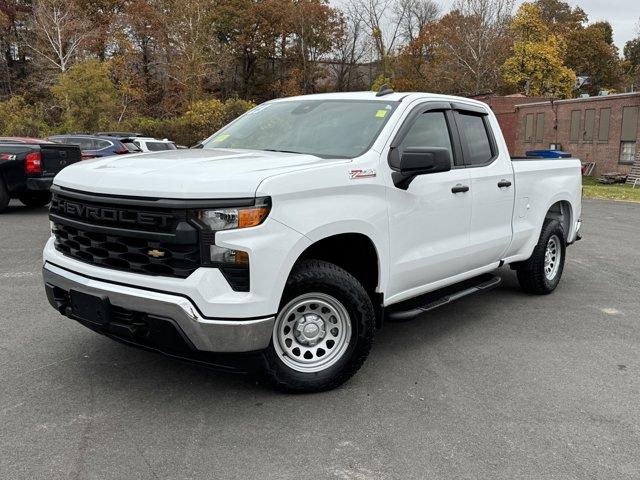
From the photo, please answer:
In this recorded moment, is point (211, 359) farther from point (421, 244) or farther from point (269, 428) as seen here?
point (421, 244)

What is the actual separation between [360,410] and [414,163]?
5.49 ft

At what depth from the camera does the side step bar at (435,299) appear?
4391mm

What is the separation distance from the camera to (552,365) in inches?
178

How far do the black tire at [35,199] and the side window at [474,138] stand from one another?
32.2 ft

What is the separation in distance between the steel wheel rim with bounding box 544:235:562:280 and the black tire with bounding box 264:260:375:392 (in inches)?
131

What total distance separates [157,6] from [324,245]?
175 feet

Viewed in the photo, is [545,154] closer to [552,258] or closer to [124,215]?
[552,258]

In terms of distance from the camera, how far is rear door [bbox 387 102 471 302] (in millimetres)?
4289

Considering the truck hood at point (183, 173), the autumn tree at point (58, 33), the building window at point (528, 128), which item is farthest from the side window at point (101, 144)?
the building window at point (528, 128)

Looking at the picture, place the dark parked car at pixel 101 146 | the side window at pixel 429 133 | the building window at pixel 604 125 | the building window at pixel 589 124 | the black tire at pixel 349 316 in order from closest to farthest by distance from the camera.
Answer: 1. the black tire at pixel 349 316
2. the side window at pixel 429 133
3. the dark parked car at pixel 101 146
4. the building window at pixel 604 125
5. the building window at pixel 589 124

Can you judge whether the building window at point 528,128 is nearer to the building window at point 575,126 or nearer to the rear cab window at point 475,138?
the building window at point 575,126

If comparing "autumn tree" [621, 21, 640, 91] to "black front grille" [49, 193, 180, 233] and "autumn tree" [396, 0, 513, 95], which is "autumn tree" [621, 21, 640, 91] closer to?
"autumn tree" [396, 0, 513, 95]

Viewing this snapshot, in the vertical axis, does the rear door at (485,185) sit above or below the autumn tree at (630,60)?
below

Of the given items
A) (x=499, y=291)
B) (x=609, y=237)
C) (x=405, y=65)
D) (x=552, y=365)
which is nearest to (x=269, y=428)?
(x=552, y=365)
